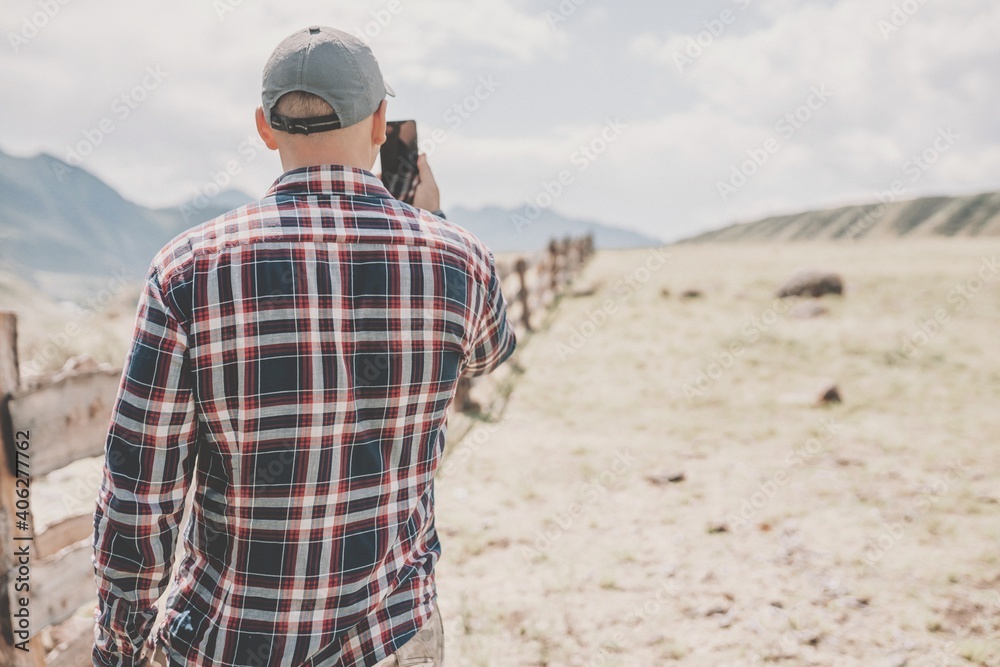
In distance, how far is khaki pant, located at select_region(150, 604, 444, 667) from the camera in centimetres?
129

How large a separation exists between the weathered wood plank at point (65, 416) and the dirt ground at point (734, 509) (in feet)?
6.38

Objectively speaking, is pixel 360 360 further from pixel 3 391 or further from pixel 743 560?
pixel 743 560

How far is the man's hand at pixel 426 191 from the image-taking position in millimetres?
1631

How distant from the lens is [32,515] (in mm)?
2582

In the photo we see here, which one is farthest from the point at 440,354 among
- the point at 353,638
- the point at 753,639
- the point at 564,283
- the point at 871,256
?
the point at 871,256

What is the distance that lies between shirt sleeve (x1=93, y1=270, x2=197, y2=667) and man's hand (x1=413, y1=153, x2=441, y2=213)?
0.67m

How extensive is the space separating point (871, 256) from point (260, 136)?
24.2 meters

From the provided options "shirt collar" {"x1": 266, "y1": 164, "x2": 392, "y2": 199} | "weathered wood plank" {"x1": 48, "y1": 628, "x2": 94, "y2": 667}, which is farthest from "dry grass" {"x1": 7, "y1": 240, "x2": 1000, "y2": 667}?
"shirt collar" {"x1": 266, "y1": 164, "x2": 392, "y2": 199}

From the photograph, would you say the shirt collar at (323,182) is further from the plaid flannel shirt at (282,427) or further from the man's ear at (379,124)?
the man's ear at (379,124)

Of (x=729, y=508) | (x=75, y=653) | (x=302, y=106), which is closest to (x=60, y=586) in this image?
(x=75, y=653)

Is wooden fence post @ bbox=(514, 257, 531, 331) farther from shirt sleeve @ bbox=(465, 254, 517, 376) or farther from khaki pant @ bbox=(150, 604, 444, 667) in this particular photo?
khaki pant @ bbox=(150, 604, 444, 667)

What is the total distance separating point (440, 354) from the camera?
1.32 metres

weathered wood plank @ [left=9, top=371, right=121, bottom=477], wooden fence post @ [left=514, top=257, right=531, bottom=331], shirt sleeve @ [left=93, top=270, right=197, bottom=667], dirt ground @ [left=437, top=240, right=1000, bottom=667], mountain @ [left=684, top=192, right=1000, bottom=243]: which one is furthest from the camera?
mountain @ [left=684, top=192, right=1000, bottom=243]

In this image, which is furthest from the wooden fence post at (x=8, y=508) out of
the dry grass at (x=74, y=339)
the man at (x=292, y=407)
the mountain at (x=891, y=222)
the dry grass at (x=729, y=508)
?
the mountain at (x=891, y=222)
